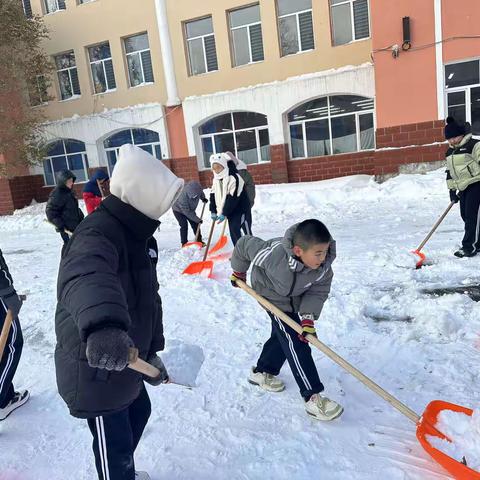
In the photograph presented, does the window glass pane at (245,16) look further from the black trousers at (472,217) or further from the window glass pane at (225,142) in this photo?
the black trousers at (472,217)

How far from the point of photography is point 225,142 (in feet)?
50.6

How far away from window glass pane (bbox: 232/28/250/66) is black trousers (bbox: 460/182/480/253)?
437 inches

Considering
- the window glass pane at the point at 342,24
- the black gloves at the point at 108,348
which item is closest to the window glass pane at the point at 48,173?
the window glass pane at the point at 342,24

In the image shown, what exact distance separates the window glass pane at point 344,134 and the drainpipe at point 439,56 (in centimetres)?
289

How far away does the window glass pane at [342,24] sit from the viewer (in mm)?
12938

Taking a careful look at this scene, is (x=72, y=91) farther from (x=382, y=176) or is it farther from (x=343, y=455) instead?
(x=343, y=455)

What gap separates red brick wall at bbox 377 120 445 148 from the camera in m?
11.4

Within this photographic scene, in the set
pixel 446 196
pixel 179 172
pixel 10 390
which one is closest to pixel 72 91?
pixel 179 172

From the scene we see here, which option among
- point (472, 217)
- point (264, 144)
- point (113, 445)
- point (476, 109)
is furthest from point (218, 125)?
point (113, 445)

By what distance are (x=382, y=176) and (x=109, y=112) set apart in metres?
10.6

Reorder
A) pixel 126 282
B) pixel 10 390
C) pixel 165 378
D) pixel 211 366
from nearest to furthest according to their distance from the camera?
1. pixel 126 282
2. pixel 165 378
3. pixel 10 390
4. pixel 211 366

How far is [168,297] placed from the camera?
15.9ft

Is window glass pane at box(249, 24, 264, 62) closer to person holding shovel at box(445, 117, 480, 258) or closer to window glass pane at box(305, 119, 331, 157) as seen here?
window glass pane at box(305, 119, 331, 157)

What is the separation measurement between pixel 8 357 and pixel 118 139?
1555 centimetres
